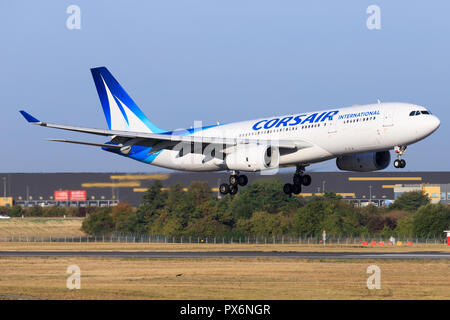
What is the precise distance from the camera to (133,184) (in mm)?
81562

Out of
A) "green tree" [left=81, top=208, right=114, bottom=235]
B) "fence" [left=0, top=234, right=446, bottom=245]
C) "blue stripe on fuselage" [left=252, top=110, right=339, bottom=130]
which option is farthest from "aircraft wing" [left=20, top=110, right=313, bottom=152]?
"green tree" [left=81, top=208, right=114, bottom=235]

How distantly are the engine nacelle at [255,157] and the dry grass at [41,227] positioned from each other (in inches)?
1958

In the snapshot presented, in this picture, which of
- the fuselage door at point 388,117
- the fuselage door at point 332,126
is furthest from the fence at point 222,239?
the fuselage door at point 388,117

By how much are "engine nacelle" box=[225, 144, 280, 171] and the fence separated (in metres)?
38.6

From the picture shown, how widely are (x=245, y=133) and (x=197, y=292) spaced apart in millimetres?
17917

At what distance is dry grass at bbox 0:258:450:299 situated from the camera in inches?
1626

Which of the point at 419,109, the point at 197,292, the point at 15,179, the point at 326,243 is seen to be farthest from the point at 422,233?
the point at 15,179

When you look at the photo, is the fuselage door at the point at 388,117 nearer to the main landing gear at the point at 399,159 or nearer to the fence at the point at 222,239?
the main landing gear at the point at 399,159

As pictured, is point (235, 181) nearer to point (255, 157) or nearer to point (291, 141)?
point (255, 157)

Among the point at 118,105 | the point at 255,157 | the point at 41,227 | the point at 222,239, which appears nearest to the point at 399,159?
the point at 255,157

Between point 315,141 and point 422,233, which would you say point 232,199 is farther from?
point 315,141

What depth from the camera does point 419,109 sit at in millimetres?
48594

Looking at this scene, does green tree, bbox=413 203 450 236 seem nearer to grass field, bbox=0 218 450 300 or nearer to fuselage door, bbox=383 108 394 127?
grass field, bbox=0 218 450 300
